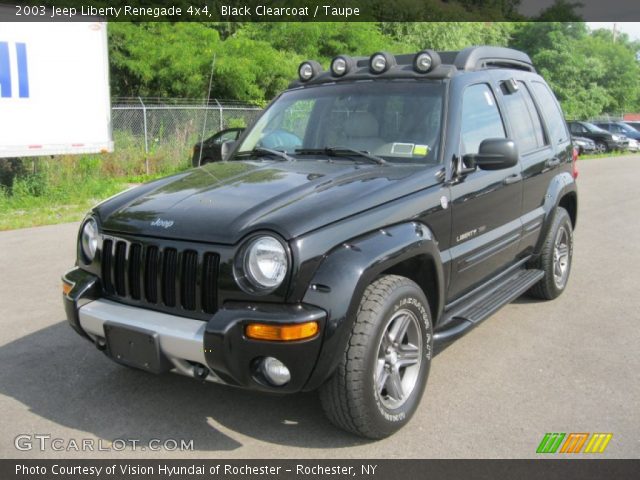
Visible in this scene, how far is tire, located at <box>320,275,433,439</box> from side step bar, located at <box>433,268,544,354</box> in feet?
0.85

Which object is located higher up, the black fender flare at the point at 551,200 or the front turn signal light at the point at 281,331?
the black fender flare at the point at 551,200

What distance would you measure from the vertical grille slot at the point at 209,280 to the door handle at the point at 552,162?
3435 mm

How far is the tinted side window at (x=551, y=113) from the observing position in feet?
19.0

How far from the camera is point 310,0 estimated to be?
2442 centimetres

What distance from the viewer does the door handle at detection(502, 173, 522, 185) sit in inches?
187

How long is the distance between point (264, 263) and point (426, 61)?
2083 millimetres

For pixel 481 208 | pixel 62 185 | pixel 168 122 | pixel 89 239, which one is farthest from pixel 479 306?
pixel 168 122

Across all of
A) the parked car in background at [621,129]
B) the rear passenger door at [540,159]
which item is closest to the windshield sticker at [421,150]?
the rear passenger door at [540,159]

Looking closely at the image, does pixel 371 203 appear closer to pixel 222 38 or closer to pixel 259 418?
pixel 259 418

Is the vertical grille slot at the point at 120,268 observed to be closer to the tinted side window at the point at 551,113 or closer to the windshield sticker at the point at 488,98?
the windshield sticker at the point at 488,98

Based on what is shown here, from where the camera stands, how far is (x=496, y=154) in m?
4.00

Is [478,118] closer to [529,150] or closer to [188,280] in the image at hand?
[529,150]

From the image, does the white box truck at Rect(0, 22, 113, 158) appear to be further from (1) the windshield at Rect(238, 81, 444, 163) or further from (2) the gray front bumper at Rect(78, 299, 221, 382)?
(2) the gray front bumper at Rect(78, 299, 221, 382)

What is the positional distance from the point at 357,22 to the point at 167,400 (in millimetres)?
23761
